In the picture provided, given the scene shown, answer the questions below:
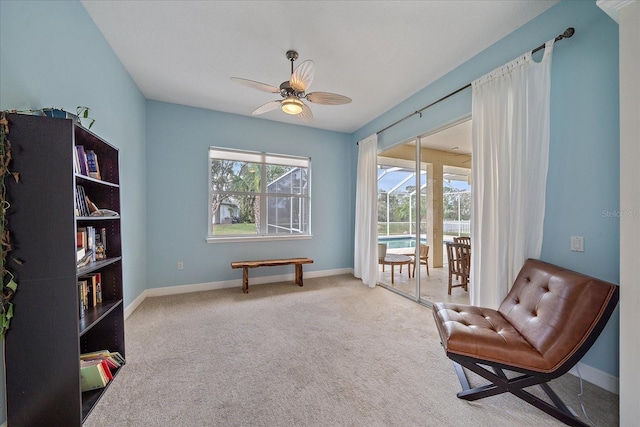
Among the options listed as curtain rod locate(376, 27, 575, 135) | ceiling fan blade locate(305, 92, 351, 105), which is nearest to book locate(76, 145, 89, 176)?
ceiling fan blade locate(305, 92, 351, 105)

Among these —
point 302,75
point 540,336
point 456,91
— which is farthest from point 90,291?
point 456,91

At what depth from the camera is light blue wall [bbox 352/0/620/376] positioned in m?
1.71

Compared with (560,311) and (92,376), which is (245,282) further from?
(560,311)

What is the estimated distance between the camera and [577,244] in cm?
188

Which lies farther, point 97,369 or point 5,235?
point 97,369

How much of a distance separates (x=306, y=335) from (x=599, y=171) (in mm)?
2648

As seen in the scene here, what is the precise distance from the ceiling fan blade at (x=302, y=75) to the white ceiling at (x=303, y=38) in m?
0.42

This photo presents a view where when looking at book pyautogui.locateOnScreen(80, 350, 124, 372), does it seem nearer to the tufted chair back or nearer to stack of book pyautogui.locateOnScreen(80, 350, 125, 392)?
stack of book pyautogui.locateOnScreen(80, 350, 125, 392)

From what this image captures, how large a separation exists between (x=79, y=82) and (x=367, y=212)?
3727mm

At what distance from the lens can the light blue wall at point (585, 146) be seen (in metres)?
1.71

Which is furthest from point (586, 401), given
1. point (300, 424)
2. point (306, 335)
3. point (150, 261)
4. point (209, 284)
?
point (150, 261)

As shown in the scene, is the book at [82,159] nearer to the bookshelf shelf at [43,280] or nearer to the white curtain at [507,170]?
the bookshelf shelf at [43,280]

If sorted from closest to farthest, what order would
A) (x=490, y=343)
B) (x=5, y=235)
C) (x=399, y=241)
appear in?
(x=5, y=235), (x=490, y=343), (x=399, y=241)

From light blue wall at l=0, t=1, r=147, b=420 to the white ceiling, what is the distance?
25 centimetres
